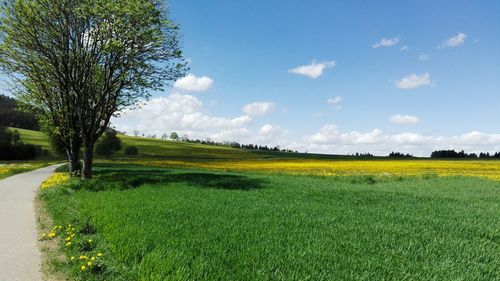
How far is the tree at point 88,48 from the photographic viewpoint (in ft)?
86.1

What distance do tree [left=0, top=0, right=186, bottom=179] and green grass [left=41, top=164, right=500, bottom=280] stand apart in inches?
508

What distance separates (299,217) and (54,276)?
7.10 m

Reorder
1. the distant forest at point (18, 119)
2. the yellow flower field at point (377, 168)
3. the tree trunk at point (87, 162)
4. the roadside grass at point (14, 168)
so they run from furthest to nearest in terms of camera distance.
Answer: the distant forest at point (18, 119) → the yellow flower field at point (377, 168) → the roadside grass at point (14, 168) → the tree trunk at point (87, 162)

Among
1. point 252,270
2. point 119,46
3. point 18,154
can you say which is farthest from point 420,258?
point 18,154

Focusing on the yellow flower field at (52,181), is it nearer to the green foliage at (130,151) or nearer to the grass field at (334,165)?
the grass field at (334,165)

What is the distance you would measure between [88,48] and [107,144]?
83122mm

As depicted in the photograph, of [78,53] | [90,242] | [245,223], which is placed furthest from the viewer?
[78,53]

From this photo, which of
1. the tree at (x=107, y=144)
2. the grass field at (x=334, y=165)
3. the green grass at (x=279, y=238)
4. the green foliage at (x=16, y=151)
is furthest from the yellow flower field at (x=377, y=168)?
the green foliage at (x=16, y=151)

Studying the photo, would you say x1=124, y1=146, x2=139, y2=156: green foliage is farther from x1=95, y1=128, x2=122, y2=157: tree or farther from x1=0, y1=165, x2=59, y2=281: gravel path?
x1=0, y1=165, x2=59, y2=281: gravel path

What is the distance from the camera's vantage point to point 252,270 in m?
7.02

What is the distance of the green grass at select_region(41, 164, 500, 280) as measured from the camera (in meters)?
7.16

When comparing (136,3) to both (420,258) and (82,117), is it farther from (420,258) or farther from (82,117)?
(420,258)

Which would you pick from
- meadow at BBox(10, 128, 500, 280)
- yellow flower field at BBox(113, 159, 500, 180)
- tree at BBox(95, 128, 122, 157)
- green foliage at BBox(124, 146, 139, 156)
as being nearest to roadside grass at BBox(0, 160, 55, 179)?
yellow flower field at BBox(113, 159, 500, 180)

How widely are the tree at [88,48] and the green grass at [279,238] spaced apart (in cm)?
1290
